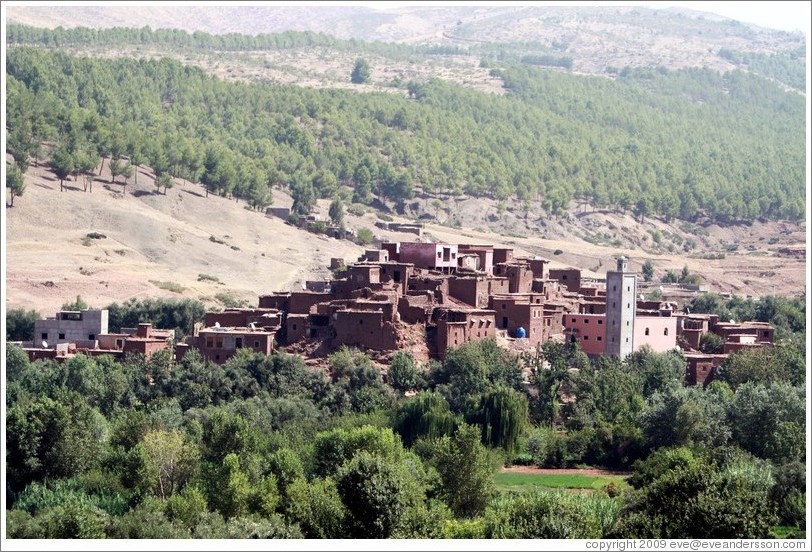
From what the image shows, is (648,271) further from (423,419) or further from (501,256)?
(423,419)

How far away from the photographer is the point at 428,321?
174 ft

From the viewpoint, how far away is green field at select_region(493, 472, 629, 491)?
43875 millimetres

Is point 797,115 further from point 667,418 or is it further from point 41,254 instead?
point 667,418

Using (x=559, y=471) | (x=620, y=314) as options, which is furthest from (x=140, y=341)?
(x=559, y=471)

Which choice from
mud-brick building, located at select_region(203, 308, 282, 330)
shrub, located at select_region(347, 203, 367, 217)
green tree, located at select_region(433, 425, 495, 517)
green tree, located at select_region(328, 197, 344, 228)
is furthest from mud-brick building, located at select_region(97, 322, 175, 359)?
shrub, located at select_region(347, 203, 367, 217)

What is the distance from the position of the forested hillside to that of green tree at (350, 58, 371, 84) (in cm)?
293

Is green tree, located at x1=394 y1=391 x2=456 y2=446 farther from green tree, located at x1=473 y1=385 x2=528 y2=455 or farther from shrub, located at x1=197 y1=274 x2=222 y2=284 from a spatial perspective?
shrub, located at x1=197 y1=274 x2=222 y2=284

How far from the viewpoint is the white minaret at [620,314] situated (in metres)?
55.2

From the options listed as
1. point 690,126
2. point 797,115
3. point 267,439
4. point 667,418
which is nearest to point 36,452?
point 267,439

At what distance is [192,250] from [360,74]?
67531 mm

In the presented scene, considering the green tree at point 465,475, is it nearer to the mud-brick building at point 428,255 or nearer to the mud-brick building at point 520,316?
the mud-brick building at point 520,316

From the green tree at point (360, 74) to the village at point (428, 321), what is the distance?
85.4 metres

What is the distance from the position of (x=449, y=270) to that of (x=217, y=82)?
67.9 meters

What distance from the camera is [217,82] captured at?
400ft
